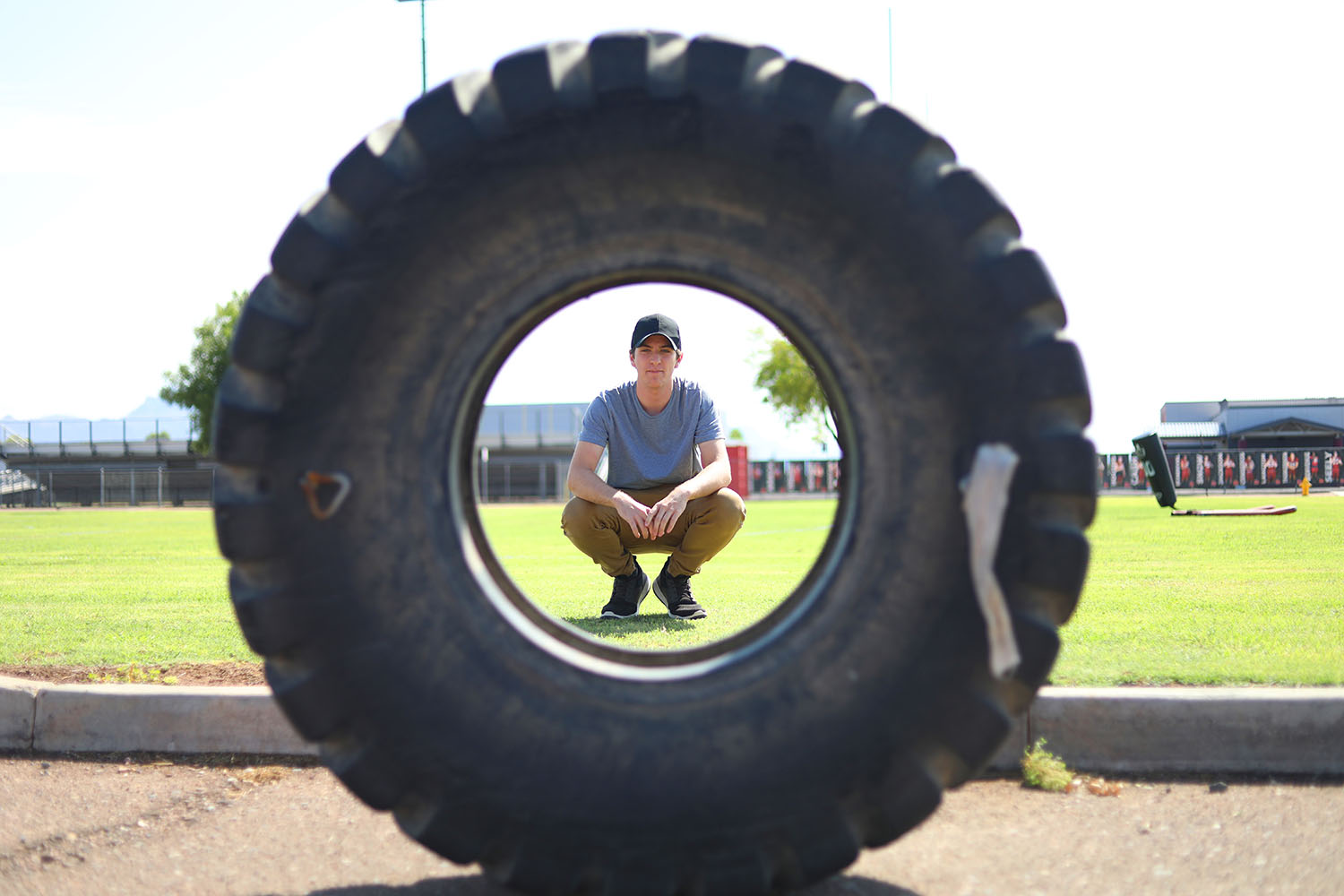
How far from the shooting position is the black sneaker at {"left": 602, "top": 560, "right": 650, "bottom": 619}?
16.8 feet

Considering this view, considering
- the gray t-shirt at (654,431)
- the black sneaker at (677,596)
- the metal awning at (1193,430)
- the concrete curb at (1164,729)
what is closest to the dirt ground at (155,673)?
the concrete curb at (1164,729)

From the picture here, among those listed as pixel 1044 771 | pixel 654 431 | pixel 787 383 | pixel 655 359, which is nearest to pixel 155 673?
pixel 655 359

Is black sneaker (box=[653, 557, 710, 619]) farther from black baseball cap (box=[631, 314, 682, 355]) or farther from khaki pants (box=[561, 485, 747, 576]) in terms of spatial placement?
black baseball cap (box=[631, 314, 682, 355])

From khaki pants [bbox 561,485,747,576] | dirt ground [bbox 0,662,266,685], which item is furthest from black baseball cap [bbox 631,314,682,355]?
dirt ground [bbox 0,662,266,685]

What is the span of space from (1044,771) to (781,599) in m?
2.92

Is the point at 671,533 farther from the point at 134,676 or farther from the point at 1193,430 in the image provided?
the point at 1193,430

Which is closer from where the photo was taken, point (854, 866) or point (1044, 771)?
point (854, 866)

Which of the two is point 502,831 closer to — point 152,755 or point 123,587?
point 152,755

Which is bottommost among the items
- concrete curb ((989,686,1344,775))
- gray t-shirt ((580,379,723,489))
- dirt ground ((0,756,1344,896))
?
dirt ground ((0,756,1344,896))

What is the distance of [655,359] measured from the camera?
5066 millimetres

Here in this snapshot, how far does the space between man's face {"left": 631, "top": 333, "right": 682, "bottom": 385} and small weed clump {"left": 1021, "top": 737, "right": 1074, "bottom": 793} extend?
2.87 m

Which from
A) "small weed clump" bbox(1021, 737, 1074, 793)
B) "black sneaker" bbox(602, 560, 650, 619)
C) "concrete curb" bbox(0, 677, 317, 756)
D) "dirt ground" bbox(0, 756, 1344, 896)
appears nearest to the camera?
"dirt ground" bbox(0, 756, 1344, 896)

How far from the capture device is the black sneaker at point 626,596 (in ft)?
16.8

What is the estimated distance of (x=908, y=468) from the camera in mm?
1771
